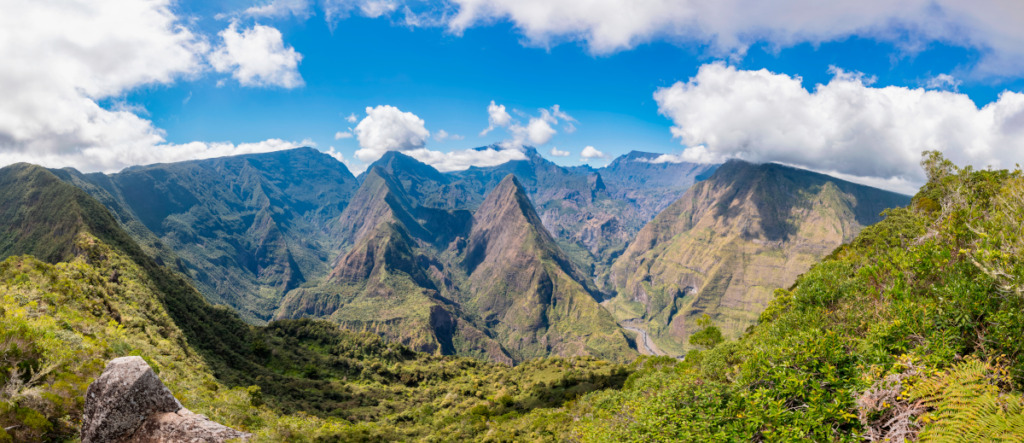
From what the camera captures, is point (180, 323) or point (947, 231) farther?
point (180, 323)

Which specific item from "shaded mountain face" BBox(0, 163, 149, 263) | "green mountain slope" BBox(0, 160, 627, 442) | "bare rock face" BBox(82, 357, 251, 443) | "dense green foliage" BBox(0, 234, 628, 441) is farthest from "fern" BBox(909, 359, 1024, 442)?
"shaded mountain face" BBox(0, 163, 149, 263)

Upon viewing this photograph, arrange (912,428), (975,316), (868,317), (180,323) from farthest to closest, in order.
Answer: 1. (180,323)
2. (868,317)
3. (975,316)
4. (912,428)

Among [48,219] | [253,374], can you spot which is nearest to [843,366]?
[253,374]

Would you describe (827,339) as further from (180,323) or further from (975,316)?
(180,323)

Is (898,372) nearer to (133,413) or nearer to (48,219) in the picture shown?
(133,413)

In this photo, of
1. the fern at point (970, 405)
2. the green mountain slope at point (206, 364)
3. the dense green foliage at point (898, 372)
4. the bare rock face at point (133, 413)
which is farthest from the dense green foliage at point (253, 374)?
the fern at point (970, 405)

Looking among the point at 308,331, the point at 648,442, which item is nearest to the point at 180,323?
the point at 308,331
